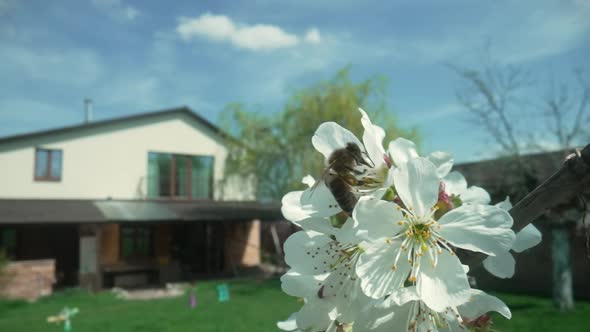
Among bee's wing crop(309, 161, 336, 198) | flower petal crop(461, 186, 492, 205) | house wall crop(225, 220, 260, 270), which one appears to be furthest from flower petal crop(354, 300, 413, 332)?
house wall crop(225, 220, 260, 270)

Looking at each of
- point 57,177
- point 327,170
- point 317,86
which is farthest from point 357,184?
point 57,177

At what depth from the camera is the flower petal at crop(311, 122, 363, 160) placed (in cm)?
88

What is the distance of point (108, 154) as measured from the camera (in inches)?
613

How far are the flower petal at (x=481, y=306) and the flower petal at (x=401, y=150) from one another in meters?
0.25

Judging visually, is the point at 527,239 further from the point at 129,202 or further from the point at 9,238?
the point at 9,238

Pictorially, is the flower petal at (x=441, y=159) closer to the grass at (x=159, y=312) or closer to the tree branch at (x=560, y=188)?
the tree branch at (x=560, y=188)

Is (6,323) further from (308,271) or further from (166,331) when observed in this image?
(308,271)

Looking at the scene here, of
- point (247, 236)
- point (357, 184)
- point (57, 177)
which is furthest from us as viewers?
point (247, 236)

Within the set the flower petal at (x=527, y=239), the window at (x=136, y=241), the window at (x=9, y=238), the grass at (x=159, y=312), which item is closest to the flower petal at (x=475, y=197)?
the flower petal at (x=527, y=239)

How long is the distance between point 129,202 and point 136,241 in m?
1.65

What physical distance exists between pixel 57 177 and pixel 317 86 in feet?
29.5

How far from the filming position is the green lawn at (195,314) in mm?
7863

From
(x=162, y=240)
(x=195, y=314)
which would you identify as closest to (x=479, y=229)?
(x=195, y=314)

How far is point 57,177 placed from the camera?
14766 millimetres
